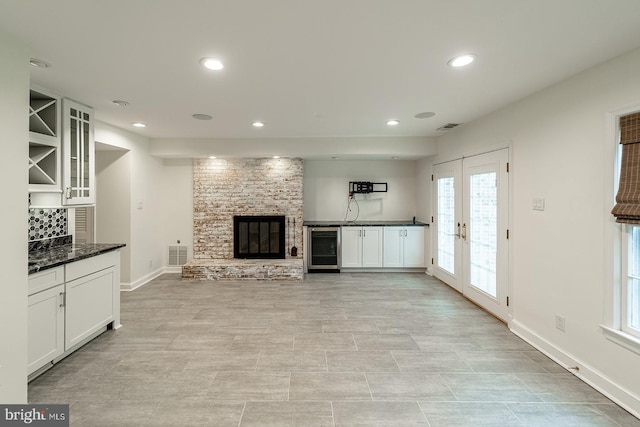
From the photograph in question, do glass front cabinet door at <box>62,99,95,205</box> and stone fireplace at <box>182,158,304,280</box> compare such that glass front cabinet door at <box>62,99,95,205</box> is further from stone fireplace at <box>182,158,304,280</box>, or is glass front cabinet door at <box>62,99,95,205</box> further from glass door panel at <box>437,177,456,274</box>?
glass door panel at <box>437,177,456,274</box>

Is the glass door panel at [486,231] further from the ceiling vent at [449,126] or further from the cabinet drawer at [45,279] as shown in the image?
the cabinet drawer at [45,279]

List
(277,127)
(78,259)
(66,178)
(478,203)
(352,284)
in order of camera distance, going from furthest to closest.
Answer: (352,284)
(277,127)
(478,203)
(66,178)
(78,259)

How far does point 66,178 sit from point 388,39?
3482mm

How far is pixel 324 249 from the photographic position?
5980mm

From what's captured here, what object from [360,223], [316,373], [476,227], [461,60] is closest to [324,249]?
[360,223]

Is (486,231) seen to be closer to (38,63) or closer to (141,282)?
(38,63)

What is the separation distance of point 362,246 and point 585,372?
3817 mm

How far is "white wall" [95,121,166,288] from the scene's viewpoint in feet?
15.6

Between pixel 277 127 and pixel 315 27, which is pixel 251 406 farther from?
pixel 277 127

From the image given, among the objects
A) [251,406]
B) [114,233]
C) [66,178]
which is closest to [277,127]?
[66,178]

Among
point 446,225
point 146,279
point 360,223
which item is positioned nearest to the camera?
point 446,225

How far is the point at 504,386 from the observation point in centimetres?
A: 231

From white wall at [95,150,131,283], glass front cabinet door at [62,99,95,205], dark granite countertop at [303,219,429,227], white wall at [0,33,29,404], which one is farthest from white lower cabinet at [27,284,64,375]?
dark granite countertop at [303,219,429,227]

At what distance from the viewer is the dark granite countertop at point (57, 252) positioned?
245 cm
